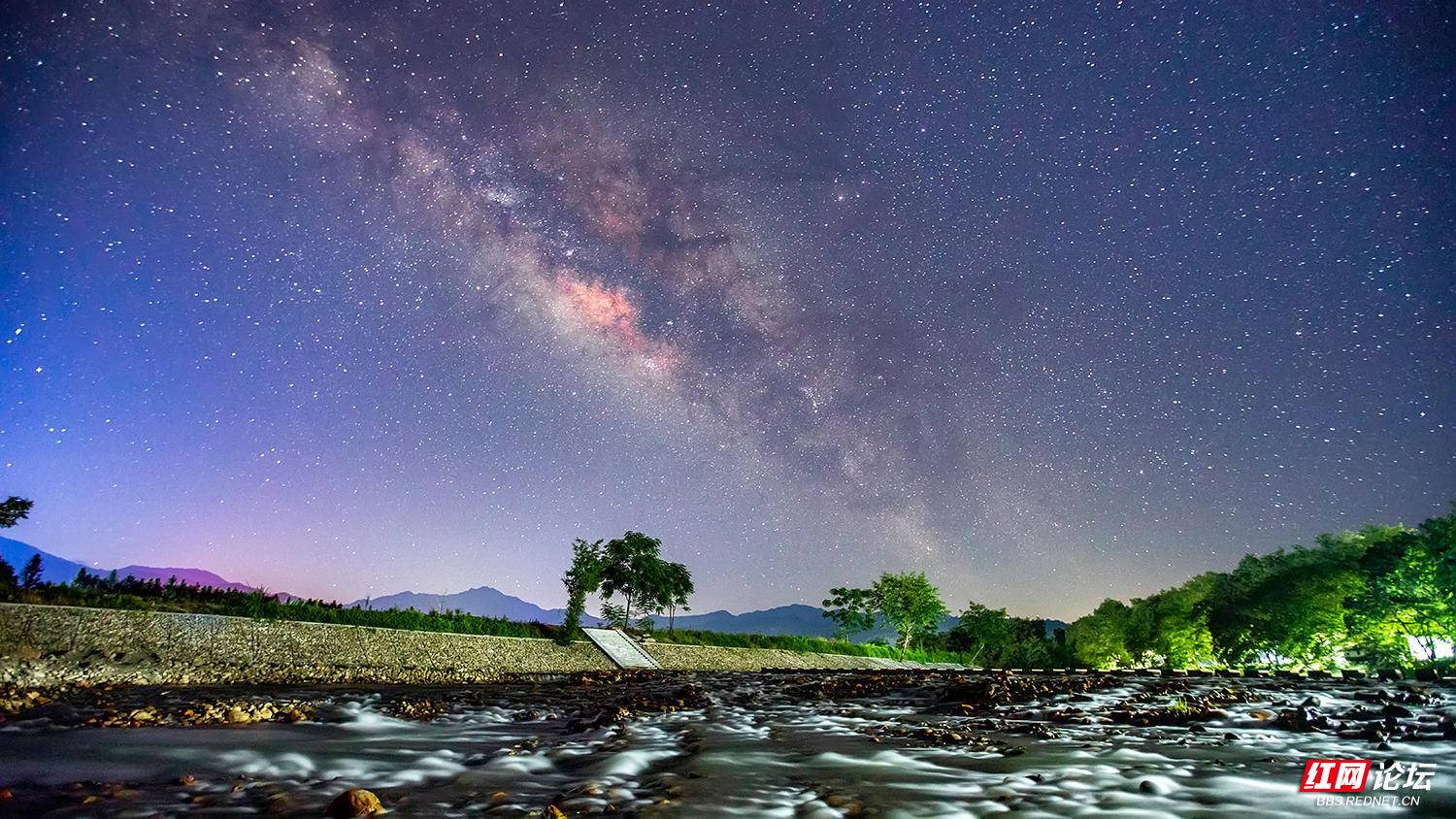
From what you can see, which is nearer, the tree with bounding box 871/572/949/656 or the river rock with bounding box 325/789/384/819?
the river rock with bounding box 325/789/384/819

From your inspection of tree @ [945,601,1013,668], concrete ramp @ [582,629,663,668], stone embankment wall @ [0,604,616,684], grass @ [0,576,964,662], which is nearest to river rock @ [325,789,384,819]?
stone embankment wall @ [0,604,616,684]

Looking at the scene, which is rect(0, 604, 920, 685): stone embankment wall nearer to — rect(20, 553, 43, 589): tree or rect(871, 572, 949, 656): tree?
rect(20, 553, 43, 589): tree

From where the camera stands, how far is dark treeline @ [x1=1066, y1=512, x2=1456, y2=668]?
44594 millimetres

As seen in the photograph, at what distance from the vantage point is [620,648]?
4406 cm

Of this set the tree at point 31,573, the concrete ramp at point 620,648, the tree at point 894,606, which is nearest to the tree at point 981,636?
the tree at point 894,606

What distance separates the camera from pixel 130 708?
13477mm

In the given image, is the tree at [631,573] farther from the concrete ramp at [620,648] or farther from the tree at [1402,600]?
the tree at [1402,600]

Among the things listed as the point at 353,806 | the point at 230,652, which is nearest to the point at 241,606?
the point at 230,652

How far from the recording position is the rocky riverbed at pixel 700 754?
244 inches

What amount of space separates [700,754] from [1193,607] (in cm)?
7674

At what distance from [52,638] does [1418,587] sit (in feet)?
235

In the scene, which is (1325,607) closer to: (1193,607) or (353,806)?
(1193,607)

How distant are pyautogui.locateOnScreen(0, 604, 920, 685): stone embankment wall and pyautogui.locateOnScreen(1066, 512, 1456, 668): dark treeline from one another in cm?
5571

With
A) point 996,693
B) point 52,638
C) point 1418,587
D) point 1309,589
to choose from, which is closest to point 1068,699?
point 996,693
